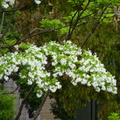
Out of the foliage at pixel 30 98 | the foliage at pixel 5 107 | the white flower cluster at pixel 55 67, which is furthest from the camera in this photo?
the foliage at pixel 30 98

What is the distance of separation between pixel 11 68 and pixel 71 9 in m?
7.36

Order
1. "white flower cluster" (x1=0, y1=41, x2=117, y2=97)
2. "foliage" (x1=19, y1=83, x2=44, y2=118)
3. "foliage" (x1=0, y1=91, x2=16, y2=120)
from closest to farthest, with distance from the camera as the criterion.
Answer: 1. "white flower cluster" (x1=0, y1=41, x2=117, y2=97)
2. "foliage" (x1=0, y1=91, x2=16, y2=120)
3. "foliage" (x1=19, y1=83, x2=44, y2=118)

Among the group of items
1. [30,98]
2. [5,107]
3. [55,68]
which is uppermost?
[55,68]

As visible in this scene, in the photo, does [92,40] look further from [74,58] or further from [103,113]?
[74,58]

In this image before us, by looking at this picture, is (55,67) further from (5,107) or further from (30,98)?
(30,98)

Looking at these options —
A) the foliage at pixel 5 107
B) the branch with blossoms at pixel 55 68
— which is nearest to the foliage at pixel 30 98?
the foliage at pixel 5 107

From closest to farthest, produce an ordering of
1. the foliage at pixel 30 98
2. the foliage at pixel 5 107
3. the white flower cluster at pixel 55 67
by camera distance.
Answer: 1. the white flower cluster at pixel 55 67
2. the foliage at pixel 5 107
3. the foliage at pixel 30 98

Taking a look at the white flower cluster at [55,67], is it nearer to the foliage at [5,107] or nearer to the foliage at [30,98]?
the foliage at [5,107]

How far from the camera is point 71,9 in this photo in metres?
14.7

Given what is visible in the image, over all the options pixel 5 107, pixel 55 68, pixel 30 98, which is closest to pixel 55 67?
pixel 55 68

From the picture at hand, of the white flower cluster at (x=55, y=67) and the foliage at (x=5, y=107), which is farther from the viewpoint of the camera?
the foliage at (x=5, y=107)

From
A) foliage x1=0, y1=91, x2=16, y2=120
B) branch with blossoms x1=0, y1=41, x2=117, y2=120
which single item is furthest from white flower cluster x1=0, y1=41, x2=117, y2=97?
foliage x1=0, y1=91, x2=16, y2=120

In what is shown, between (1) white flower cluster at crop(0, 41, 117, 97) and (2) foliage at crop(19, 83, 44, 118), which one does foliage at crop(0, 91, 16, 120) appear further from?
(1) white flower cluster at crop(0, 41, 117, 97)

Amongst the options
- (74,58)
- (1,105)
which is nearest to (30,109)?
(1,105)
